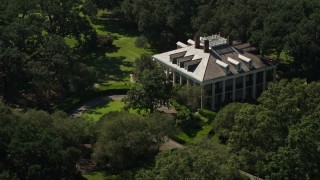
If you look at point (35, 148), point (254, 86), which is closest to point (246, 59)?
point (254, 86)

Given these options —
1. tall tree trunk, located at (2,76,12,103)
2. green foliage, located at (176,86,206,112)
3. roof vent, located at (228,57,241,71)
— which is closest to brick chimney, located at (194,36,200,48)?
roof vent, located at (228,57,241,71)

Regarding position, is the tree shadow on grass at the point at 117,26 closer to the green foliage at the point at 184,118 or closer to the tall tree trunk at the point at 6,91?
the tall tree trunk at the point at 6,91

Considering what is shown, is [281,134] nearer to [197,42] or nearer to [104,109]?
[197,42]

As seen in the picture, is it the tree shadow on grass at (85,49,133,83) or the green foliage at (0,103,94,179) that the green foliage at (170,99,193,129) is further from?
the tree shadow on grass at (85,49,133,83)

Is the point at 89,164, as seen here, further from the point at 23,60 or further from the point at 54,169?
the point at 23,60

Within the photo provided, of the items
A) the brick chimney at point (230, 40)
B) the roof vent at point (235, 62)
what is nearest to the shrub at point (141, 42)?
the brick chimney at point (230, 40)
